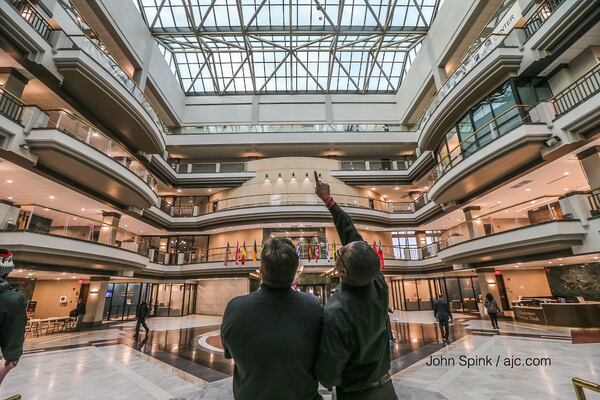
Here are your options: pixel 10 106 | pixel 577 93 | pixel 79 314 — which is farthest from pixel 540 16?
pixel 79 314

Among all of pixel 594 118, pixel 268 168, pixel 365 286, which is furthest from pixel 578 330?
pixel 268 168

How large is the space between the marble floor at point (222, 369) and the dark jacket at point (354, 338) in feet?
15.6

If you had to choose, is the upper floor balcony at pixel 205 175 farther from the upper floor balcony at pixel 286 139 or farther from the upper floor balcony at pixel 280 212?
the upper floor balcony at pixel 280 212

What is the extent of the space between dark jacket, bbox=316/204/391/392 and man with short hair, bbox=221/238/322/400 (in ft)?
0.26

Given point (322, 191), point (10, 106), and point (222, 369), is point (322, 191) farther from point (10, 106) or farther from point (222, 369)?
point (10, 106)

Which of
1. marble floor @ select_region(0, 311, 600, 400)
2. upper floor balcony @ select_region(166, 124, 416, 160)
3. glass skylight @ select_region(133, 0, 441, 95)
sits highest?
glass skylight @ select_region(133, 0, 441, 95)

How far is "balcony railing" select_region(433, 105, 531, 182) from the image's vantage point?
483 inches

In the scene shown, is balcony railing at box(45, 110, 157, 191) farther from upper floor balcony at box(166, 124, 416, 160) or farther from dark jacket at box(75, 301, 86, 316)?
upper floor balcony at box(166, 124, 416, 160)

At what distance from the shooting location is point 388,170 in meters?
26.3

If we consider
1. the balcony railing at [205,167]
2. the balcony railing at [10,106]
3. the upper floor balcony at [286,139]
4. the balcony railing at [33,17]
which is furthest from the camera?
the balcony railing at [205,167]

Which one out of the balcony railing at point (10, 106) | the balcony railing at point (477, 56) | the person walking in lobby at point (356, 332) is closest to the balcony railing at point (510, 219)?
the balcony railing at point (477, 56)

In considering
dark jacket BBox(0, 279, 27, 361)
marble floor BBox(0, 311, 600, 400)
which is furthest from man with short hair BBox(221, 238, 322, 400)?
marble floor BBox(0, 311, 600, 400)

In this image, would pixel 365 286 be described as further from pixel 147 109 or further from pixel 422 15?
pixel 422 15

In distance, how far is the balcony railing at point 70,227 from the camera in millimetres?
10242
